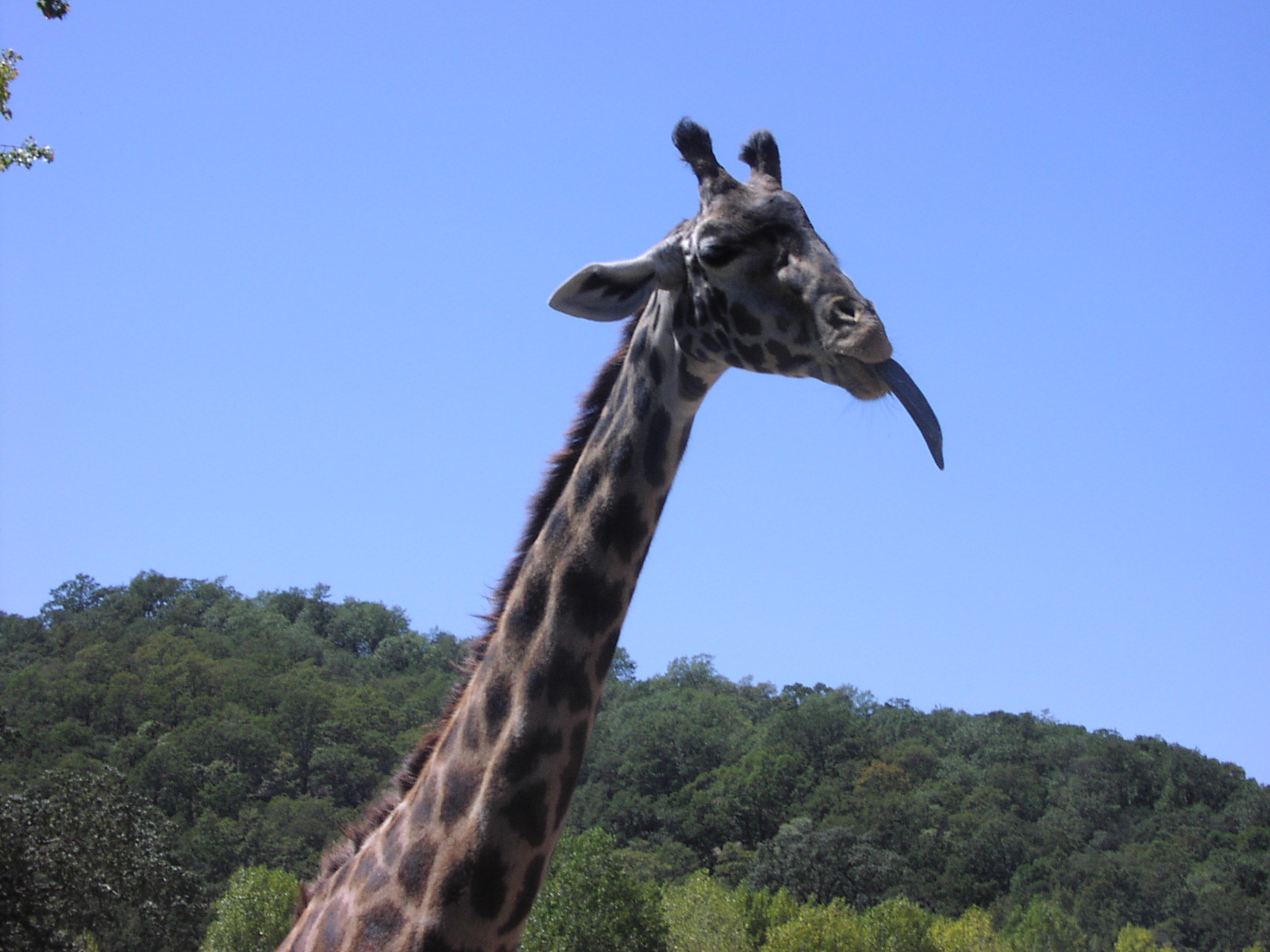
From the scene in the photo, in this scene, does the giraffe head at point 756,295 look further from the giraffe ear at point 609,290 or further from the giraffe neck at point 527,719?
the giraffe neck at point 527,719

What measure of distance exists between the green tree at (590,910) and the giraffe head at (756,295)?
36578 mm

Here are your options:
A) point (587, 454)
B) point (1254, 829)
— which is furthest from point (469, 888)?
point (1254, 829)

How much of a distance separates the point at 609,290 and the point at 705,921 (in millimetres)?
53110

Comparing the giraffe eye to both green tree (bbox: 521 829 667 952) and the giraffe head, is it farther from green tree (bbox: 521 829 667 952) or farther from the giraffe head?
green tree (bbox: 521 829 667 952)

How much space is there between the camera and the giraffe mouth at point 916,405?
4.12 metres

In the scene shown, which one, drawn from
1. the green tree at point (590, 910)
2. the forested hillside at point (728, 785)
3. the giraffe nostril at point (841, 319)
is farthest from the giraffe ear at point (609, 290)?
→ the forested hillside at point (728, 785)

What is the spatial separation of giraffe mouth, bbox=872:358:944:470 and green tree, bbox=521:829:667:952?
36886mm

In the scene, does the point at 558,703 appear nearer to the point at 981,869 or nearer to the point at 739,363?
the point at 739,363

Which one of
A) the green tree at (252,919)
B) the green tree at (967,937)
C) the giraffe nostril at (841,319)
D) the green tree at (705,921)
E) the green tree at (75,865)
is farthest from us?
the green tree at (967,937)

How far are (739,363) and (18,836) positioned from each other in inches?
912

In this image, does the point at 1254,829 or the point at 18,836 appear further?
the point at 1254,829

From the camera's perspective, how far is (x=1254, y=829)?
74250 mm

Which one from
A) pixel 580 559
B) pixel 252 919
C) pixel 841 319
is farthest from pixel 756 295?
pixel 252 919

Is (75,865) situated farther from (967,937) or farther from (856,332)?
(967,937)
